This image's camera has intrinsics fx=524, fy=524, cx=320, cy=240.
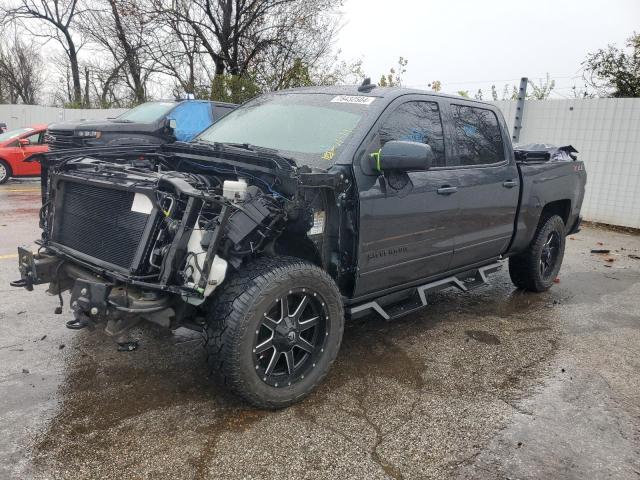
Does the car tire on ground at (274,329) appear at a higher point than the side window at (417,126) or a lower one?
lower

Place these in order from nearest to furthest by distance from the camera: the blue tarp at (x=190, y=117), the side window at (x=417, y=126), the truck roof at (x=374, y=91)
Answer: the side window at (x=417, y=126) → the truck roof at (x=374, y=91) → the blue tarp at (x=190, y=117)

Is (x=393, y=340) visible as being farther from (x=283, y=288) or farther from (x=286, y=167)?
(x=286, y=167)

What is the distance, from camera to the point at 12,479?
7.90 ft

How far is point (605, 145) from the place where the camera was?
10.3 meters

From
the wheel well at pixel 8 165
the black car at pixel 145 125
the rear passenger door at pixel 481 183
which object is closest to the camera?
the rear passenger door at pixel 481 183

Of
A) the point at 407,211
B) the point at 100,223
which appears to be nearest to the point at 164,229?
the point at 100,223

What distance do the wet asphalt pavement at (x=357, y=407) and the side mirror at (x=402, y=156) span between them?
1443 millimetres

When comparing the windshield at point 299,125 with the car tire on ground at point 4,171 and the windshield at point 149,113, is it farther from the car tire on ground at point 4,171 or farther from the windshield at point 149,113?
the car tire on ground at point 4,171

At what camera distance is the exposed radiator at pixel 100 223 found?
9.59 ft

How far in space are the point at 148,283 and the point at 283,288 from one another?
73 centimetres

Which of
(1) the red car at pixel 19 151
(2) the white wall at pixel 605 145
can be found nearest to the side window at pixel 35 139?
(1) the red car at pixel 19 151

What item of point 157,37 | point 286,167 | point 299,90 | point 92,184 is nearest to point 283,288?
point 286,167

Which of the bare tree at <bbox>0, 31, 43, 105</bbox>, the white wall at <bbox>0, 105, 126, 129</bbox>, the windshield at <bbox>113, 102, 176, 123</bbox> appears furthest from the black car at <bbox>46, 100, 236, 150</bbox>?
the bare tree at <bbox>0, 31, 43, 105</bbox>

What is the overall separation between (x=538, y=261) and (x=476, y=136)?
70.5 inches
